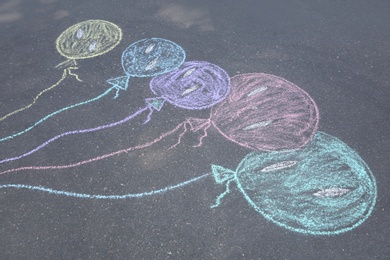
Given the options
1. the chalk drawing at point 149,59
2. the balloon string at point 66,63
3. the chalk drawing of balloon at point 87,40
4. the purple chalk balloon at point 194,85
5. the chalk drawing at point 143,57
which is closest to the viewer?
the purple chalk balloon at point 194,85

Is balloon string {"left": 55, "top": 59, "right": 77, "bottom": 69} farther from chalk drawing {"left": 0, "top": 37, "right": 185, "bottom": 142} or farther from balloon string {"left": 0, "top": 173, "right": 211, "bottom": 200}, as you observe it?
balloon string {"left": 0, "top": 173, "right": 211, "bottom": 200}

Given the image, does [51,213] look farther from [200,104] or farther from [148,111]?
[200,104]

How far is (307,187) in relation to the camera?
3.47 m

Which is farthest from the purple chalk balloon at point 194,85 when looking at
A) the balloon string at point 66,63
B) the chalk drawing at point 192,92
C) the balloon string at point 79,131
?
the balloon string at point 66,63

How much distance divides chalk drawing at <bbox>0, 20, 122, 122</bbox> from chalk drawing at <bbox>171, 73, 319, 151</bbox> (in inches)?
84.2

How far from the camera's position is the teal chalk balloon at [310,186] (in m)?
3.26

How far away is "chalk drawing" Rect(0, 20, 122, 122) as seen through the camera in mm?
5062

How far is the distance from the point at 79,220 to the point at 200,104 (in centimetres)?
205

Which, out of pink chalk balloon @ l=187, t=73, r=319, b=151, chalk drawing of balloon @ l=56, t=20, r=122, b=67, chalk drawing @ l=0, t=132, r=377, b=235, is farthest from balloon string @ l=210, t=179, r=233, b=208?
chalk drawing of balloon @ l=56, t=20, r=122, b=67

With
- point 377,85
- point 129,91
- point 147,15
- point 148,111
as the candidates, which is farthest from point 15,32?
point 377,85

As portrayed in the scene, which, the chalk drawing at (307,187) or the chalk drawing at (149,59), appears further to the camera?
the chalk drawing at (149,59)

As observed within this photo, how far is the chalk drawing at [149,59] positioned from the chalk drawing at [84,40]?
1.43 ft

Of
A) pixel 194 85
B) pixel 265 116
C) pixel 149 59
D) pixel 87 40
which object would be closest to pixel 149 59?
pixel 149 59

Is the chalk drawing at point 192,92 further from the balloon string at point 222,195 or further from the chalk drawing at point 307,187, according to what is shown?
the balloon string at point 222,195
